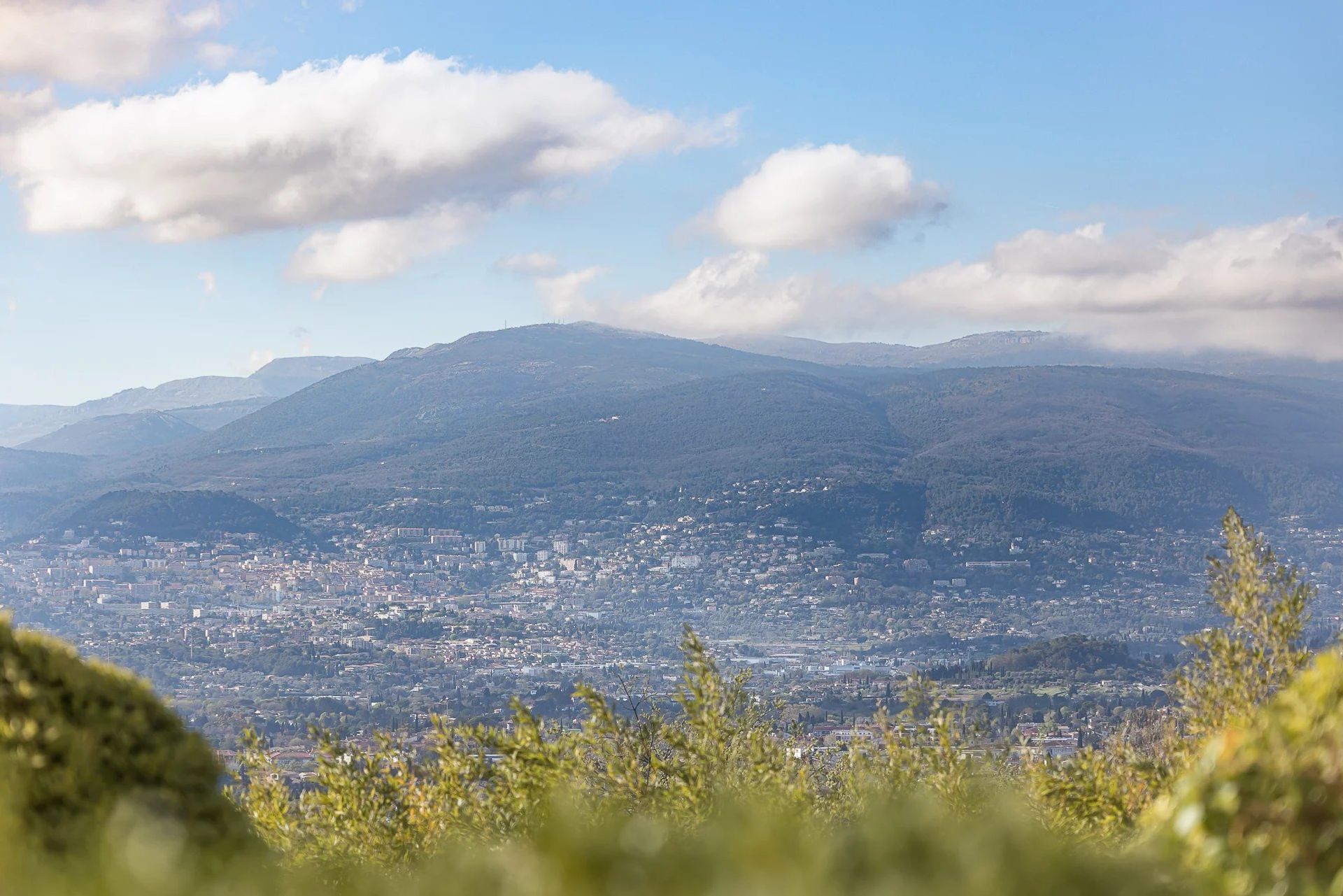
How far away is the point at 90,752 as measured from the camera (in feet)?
16.0

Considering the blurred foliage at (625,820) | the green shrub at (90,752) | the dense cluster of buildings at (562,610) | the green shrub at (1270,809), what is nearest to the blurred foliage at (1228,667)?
the blurred foliage at (625,820)

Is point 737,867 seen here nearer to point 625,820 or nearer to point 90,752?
point 625,820

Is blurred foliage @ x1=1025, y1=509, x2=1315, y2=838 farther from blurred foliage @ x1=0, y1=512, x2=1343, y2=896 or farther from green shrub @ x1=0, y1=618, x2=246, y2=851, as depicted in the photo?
green shrub @ x1=0, y1=618, x2=246, y2=851

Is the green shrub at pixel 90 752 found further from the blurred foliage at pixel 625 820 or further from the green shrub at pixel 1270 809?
the green shrub at pixel 1270 809

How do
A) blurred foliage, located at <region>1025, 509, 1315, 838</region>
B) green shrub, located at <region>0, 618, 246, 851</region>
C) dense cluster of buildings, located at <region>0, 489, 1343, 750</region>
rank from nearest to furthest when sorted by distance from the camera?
green shrub, located at <region>0, 618, 246, 851</region> → blurred foliage, located at <region>1025, 509, 1315, 838</region> → dense cluster of buildings, located at <region>0, 489, 1343, 750</region>

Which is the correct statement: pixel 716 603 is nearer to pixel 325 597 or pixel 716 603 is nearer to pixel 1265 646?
pixel 325 597

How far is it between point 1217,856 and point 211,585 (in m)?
164

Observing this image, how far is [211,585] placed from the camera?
155m

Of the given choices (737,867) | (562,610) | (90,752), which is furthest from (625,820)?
(562,610)

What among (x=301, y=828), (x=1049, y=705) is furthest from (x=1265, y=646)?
(x=1049, y=705)

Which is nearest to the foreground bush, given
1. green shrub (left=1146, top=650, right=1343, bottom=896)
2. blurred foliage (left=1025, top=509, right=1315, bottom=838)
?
green shrub (left=1146, top=650, right=1343, bottom=896)

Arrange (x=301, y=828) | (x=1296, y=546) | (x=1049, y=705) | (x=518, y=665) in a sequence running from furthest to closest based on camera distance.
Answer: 1. (x=1296, y=546)
2. (x=518, y=665)
3. (x=1049, y=705)
4. (x=301, y=828)

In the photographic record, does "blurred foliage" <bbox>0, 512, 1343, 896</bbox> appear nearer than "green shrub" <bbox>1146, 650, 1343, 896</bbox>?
Yes

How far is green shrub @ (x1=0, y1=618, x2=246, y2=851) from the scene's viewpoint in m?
4.48
